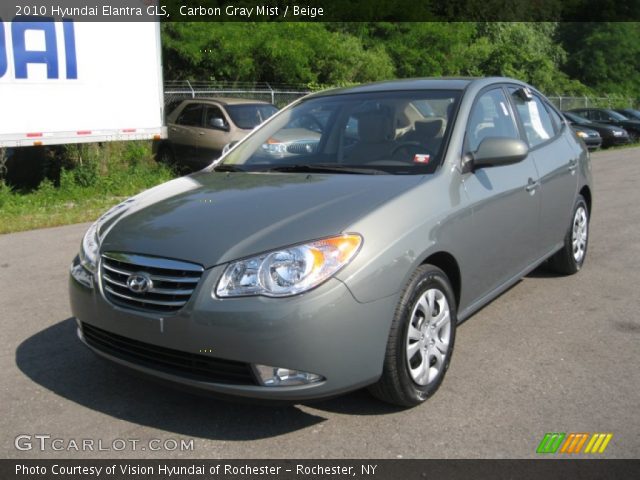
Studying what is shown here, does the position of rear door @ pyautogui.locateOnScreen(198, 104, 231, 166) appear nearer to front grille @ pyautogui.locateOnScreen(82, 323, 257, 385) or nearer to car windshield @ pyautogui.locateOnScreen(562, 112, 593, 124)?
front grille @ pyautogui.locateOnScreen(82, 323, 257, 385)

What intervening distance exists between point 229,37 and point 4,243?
13.8 meters

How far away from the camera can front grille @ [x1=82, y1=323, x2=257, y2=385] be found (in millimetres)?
3068

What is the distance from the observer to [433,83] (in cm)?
466

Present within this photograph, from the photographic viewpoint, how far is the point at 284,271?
303cm

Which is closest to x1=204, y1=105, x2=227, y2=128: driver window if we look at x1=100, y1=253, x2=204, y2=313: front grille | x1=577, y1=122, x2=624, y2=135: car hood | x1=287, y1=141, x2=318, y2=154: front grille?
x1=287, y1=141, x2=318, y2=154: front grille

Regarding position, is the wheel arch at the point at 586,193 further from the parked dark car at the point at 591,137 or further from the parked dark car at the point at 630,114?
the parked dark car at the point at 630,114

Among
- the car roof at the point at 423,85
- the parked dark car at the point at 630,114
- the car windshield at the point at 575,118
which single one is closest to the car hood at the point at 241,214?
the car roof at the point at 423,85

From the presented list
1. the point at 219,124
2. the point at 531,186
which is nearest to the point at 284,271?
the point at 531,186

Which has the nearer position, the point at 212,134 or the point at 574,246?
the point at 574,246

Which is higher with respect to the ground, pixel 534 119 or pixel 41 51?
pixel 41 51

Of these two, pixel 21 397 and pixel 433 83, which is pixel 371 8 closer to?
pixel 433 83

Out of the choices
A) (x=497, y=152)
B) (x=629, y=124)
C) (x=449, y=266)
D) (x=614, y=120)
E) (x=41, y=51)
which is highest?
(x=41, y=51)

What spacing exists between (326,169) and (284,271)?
1.22 metres

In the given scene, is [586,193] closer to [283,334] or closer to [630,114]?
[283,334]
